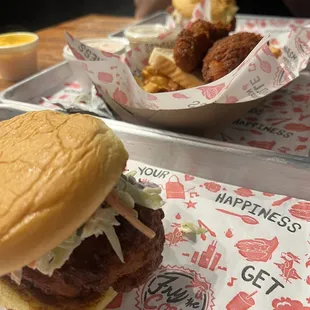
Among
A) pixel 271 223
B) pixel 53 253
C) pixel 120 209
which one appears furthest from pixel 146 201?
pixel 271 223

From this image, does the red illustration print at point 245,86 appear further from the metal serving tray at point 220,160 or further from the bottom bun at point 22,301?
the bottom bun at point 22,301

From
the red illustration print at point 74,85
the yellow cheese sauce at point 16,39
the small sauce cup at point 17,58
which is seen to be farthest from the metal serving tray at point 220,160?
the yellow cheese sauce at point 16,39

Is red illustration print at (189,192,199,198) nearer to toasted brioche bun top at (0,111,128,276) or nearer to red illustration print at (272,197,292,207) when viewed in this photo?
red illustration print at (272,197,292,207)

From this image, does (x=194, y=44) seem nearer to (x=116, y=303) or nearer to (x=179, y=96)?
(x=179, y=96)

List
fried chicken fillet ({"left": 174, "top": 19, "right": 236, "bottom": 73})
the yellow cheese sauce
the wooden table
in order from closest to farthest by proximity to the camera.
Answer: fried chicken fillet ({"left": 174, "top": 19, "right": 236, "bottom": 73}) < the yellow cheese sauce < the wooden table

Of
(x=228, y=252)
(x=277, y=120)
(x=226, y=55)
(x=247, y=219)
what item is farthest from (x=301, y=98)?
(x=228, y=252)

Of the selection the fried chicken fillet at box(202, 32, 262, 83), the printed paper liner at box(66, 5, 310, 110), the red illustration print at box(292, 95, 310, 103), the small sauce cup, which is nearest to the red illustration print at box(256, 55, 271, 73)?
the printed paper liner at box(66, 5, 310, 110)
